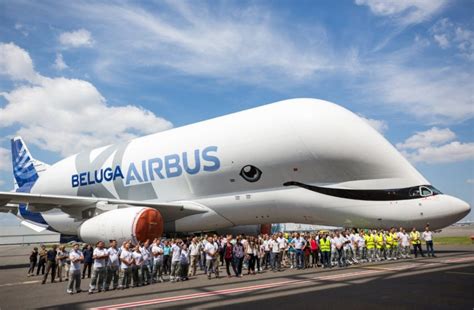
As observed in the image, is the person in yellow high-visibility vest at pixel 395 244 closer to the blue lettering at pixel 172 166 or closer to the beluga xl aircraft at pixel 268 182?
the beluga xl aircraft at pixel 268 182

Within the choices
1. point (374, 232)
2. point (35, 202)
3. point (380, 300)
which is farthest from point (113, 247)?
point (374, 232)

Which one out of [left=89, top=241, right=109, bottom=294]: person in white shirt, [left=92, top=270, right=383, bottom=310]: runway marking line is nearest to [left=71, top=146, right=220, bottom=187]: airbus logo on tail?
[left=89, top=241, right=109, bottom=294]: person in white shirt

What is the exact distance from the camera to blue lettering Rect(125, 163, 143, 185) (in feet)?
73.5

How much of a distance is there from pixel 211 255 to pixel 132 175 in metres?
10.7

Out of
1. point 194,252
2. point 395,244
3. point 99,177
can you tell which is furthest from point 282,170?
point 99,177

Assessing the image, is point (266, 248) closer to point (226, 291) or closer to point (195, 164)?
point (226, 291)

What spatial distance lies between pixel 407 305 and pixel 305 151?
381 inches

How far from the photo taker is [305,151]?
54.0ft

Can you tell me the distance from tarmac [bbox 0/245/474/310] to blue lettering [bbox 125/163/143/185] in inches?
371

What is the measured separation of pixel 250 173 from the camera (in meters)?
17.9

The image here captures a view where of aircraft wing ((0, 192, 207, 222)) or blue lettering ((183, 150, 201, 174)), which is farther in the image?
blue lettering ((183, 150, 201, 174))

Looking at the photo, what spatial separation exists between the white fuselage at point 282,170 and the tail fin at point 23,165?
42.6 feet

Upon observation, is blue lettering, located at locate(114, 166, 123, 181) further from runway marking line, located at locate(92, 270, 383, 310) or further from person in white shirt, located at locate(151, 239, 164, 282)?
runway marking line, located at locate(92, 270, 383, 310)

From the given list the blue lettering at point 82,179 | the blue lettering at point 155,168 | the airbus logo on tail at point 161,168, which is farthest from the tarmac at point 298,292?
the blue lettering at point 82,179
